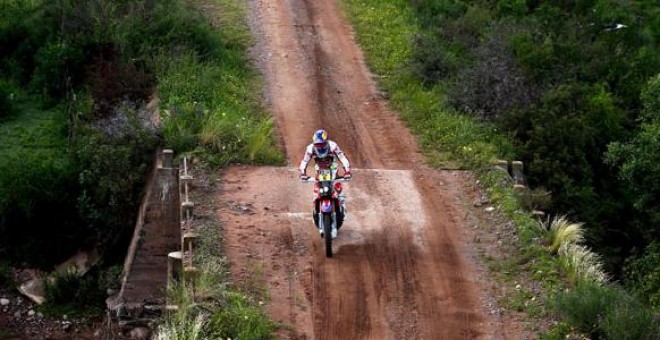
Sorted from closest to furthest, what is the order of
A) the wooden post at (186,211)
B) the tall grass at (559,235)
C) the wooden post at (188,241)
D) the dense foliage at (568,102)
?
the wooden post at (188,241) → the tall grass at (559,235) → the wooden post at (186,211) → the dense foliage at (568,102)

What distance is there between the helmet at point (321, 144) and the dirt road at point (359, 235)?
165cm

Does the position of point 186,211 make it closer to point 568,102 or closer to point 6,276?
point 6,276

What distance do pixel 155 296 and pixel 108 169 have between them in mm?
2582

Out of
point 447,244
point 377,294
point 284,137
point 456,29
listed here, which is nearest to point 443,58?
point 456,29

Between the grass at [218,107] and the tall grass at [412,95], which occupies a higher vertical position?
the grass at [218,107]

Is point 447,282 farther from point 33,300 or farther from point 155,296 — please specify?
point 33,300

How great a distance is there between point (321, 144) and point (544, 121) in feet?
22.6

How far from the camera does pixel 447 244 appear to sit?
15.2 m

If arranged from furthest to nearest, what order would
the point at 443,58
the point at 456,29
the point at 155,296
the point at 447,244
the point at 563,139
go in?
the point at 456,29 → the point at 443,58 → the point at 563,139 → the point at 155,296 → the point at 447,244

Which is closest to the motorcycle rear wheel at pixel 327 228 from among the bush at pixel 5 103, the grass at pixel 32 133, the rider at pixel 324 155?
the rider at pixel 324 155

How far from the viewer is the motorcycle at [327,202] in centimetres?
1395

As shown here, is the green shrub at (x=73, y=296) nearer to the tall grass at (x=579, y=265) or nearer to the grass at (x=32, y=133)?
the grass at (x=32, y=133)

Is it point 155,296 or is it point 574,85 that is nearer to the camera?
point 155,296

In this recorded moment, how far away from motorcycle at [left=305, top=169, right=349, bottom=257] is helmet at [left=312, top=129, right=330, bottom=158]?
0.84ft
